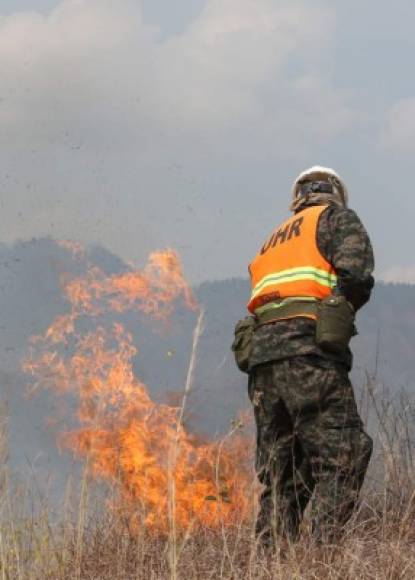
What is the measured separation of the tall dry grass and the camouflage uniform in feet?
0.53

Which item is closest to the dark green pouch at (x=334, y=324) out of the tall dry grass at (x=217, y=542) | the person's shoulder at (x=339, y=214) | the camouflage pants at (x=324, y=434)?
the camouflage pants at (x=324, y=434)

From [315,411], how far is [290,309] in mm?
493

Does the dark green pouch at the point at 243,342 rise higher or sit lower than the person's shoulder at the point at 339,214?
lower

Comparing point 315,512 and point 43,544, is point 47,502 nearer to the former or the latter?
point 43,544

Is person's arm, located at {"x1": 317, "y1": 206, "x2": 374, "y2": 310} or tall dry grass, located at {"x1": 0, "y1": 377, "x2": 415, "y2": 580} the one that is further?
person's arm, located at {"x1": 317, "y1": 206, "x2": 374, "y2": 310}

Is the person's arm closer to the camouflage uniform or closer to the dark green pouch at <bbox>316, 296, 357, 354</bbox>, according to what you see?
the camouflage uniform

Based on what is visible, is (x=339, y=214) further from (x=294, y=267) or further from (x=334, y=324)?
(x=334, y=324)

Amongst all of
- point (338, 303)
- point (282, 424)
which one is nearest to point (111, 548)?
point (282, 424)

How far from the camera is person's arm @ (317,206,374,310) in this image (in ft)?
14.3

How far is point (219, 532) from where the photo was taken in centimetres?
486

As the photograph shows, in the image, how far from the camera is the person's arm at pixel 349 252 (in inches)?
172

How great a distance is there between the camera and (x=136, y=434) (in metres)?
9.38

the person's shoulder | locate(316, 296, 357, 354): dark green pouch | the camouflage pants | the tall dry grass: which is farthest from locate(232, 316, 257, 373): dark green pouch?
the tall dry grass

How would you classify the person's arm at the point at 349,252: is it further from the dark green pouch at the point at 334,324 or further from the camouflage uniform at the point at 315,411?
the dark green pouch at the point at 334,324
